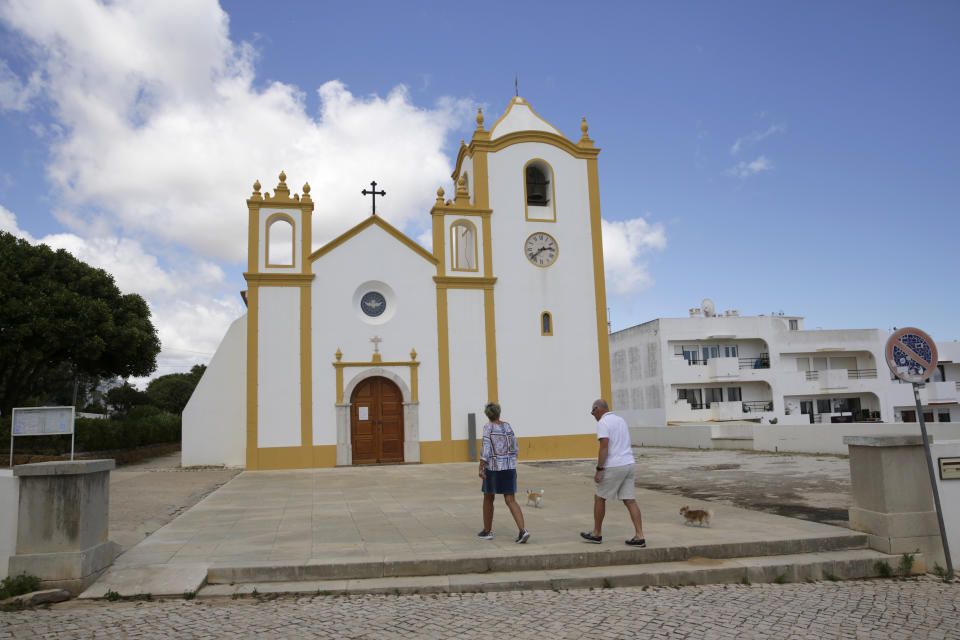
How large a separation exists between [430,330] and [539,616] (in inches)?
575

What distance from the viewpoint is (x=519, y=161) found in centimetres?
Answer: 2122

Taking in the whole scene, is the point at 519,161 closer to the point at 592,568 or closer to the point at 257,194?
the point at 257,194

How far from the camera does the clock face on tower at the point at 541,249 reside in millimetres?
20844

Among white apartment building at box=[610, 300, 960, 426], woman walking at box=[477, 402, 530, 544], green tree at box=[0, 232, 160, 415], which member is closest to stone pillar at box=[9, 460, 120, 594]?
woman walking at box=[477, 402, 530, 544]

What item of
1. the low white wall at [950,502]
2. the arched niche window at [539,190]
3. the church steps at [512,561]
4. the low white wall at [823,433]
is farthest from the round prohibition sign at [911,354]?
the arched niche window at [539,190]

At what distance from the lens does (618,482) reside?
272 inches

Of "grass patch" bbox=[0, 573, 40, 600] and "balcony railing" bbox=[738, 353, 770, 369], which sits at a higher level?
"balcony railing" bbox=[738, 353, 770, 369]

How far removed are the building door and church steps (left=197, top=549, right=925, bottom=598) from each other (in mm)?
12657

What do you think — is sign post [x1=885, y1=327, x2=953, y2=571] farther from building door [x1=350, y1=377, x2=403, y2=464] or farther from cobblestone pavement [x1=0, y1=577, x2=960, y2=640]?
building door [x1=350, y1=377, x2=403, y2=464]

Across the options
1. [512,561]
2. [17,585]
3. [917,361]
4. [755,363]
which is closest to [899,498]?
[917,361]

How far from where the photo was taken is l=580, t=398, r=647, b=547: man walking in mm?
6883

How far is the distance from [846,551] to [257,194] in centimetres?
1657

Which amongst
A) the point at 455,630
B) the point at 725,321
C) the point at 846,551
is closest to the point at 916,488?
the point at 846,551

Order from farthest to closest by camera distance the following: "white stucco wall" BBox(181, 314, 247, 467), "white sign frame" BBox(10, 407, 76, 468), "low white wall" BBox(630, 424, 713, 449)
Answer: "low white wall" BBox(630, 424, 713, 449), "white stucco wall" BBox(181, 314, 247, 467), "white sign frame" BBox(10, 407, 76, 468)
